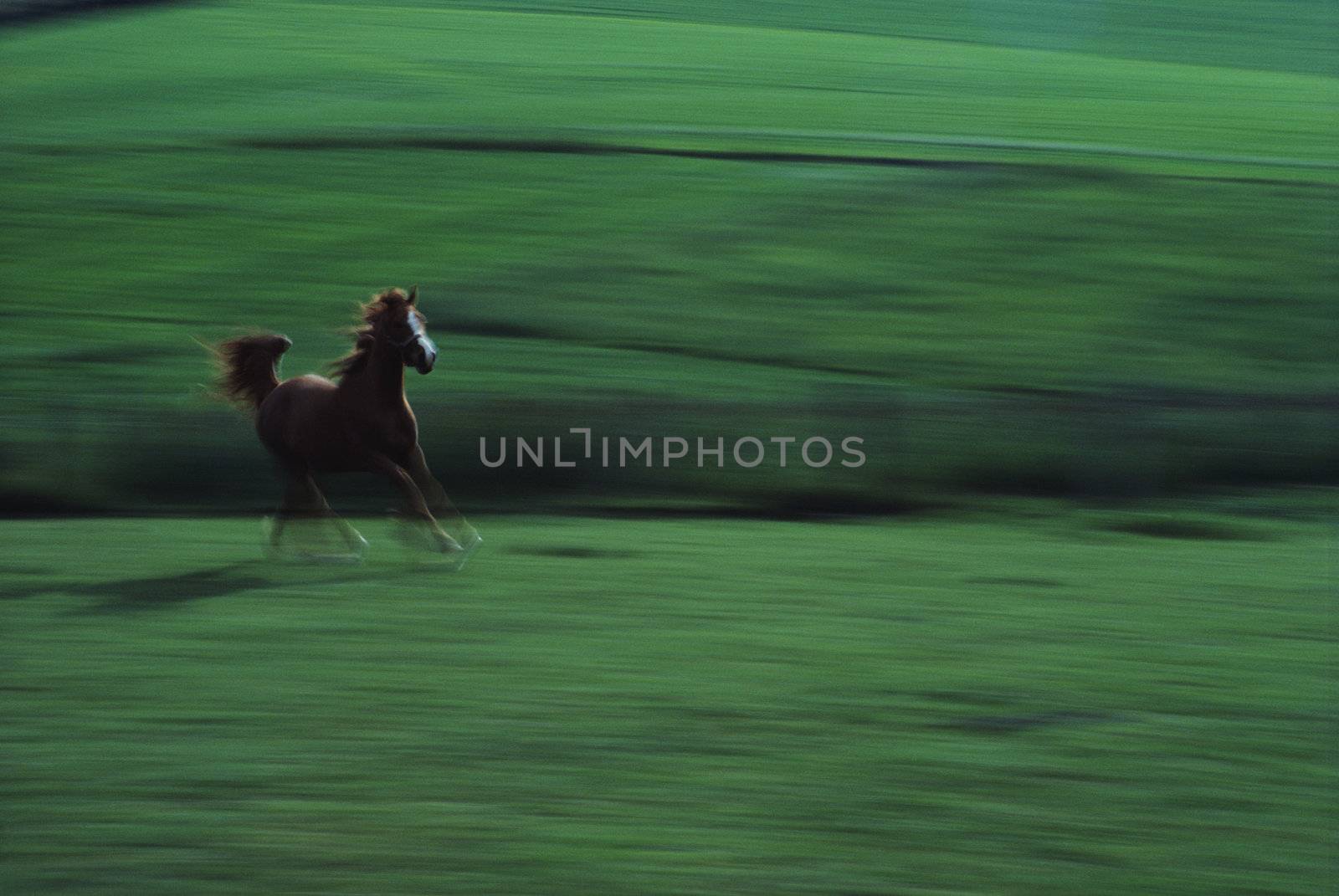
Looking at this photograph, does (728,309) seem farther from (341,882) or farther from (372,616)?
(341,882)

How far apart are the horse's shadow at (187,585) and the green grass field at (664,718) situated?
15 mm

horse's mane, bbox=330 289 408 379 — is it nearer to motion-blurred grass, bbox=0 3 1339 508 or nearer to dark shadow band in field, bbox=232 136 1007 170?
motion-blurred grass, bbox=0 3 1339 508

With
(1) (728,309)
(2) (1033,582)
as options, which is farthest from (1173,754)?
(1) (728,309)

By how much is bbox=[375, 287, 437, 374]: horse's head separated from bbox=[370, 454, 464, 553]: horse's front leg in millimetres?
373

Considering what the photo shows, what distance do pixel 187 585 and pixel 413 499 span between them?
0.85 metres

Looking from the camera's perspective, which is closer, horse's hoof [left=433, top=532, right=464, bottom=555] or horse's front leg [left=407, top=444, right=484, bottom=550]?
horse's hoof [left=433, top=532, right=464, bottom=555]

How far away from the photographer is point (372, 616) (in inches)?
189

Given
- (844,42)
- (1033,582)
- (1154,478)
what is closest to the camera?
(1033,582)

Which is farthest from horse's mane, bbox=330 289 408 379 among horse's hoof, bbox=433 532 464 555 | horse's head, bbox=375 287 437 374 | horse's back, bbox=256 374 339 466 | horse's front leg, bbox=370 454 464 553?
horse's hoof, bbox=433 532 464 555

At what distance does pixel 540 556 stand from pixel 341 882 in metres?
2.49

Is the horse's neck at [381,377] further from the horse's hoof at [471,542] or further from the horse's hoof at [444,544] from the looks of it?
the horse's hoof at [471,542]

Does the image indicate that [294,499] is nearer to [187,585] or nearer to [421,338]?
[187,585]

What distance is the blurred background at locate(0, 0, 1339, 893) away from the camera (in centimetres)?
353

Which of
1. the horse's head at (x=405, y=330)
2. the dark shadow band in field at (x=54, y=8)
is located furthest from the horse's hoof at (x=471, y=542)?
the dark shadow band in field at (x=54, y=8)
